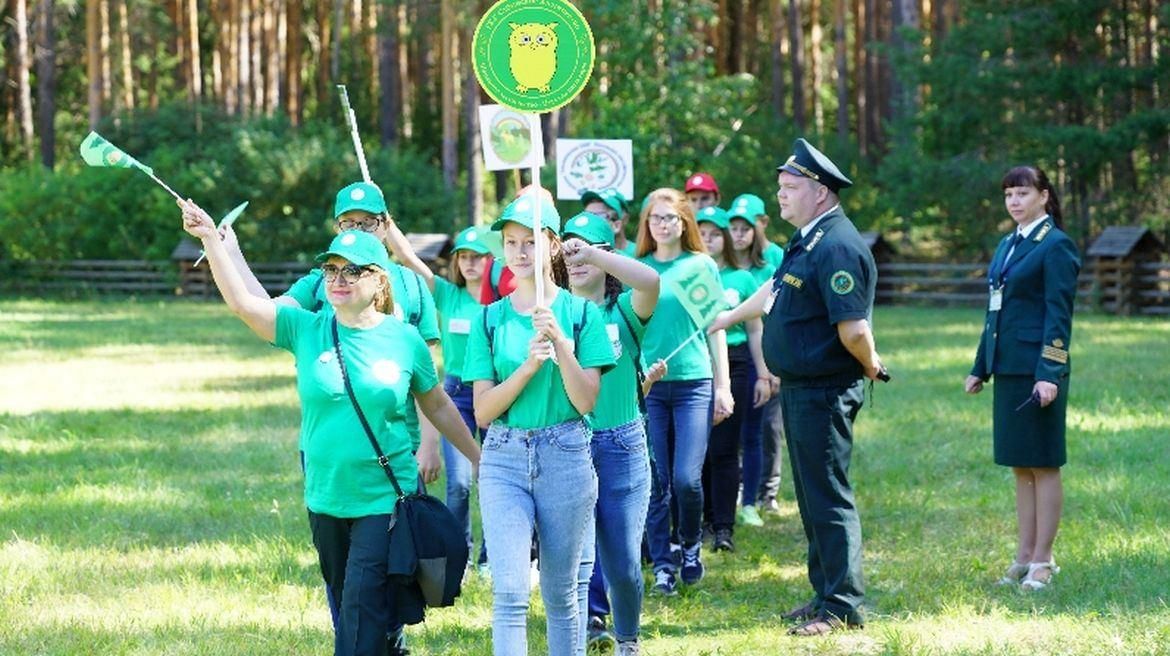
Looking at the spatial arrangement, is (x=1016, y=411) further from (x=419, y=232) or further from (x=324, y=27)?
(x=324, y=27)

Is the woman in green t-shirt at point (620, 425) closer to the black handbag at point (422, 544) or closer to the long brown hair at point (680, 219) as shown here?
the black handbag at point (422, 544)

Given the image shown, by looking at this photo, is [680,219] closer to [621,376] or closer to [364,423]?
[621,376]

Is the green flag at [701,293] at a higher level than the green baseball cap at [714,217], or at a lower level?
lower

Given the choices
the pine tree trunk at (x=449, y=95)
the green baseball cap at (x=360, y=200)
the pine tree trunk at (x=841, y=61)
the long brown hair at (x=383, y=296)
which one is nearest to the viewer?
the long brown hair at (x=383, y=296)

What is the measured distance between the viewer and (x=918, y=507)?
10.7m

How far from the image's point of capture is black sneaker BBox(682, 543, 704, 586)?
8.55 metres

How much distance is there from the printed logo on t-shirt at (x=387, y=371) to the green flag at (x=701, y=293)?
100 inches

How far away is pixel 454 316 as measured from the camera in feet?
27.8

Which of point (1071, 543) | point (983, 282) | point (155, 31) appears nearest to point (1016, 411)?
point (1071, 543)

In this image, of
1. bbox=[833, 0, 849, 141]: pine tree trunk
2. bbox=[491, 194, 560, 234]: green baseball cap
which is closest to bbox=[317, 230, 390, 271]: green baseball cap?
bbox=[491, 194, 560, 234]: green baseball cap

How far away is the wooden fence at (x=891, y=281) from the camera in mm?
28766

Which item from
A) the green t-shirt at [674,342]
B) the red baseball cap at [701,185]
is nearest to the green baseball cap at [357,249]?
the green t-shirt at [674,342]

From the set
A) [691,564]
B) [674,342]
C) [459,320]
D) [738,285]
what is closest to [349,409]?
[459,320]

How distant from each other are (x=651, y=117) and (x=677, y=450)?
2354cm
